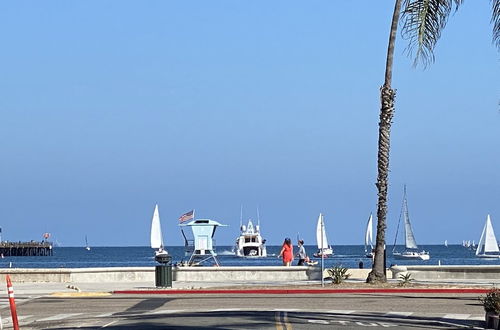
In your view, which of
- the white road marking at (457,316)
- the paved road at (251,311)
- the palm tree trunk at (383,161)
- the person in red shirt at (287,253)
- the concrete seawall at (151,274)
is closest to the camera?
the paved road at (251,311)

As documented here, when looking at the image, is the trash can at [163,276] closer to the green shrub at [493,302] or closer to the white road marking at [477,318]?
the white road marking at [477,318]

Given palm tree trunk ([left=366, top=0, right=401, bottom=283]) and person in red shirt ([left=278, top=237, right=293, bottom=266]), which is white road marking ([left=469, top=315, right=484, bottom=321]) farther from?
person in red shirt ([left=278, top=237, right=293, bottom=266])

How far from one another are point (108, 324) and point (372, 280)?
50.1 feet

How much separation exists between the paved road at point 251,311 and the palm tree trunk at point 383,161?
365cm

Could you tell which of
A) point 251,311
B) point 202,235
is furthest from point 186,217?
point 251,311

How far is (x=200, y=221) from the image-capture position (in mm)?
53344

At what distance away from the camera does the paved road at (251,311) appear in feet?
80.0

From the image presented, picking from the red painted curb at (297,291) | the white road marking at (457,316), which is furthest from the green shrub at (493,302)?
the red painted curb at (297,291)

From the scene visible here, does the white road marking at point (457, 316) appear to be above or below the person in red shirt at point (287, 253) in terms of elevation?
below

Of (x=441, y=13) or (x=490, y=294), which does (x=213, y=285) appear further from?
(x=490, y=294)

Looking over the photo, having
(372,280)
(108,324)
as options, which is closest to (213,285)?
(372,280)

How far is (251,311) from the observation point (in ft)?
92.7

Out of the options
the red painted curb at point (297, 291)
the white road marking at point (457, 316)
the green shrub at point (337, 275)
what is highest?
the green shrub at point (337, 275)

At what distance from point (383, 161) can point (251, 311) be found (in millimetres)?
11910
